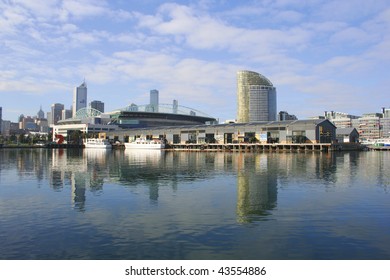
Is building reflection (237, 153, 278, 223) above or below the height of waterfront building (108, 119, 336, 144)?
below

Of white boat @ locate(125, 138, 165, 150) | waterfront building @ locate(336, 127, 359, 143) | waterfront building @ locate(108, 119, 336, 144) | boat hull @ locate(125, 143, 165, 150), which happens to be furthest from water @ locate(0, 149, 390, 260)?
waterfront building @ locate(336, 127, 359, 143)

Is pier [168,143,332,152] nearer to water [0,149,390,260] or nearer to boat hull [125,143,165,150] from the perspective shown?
boat hull [125,143,165,150]

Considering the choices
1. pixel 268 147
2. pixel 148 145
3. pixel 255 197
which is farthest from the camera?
pixel 148 145

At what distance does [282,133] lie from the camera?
424 feet

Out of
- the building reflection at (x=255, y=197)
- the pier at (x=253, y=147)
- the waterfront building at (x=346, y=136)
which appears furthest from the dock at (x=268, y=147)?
the building reflection at (x=255, y=197)

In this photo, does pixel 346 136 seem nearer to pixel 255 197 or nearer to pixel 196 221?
pixel 255 197

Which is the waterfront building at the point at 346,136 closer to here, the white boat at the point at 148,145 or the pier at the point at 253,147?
the pier at the point at 253,147

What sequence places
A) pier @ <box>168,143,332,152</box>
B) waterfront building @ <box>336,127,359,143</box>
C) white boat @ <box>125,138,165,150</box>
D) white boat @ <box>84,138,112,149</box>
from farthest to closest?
white boat @ <box>84,138,112,149</box>, waterfront building @ <box>336,127,359,143</box>, white boat @ <box>125,138,165,150</box>, pier @ <box>168,143,332,152</box>

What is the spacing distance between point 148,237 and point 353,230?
37.4 feet

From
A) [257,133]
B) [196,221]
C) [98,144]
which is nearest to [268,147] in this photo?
[257,133]

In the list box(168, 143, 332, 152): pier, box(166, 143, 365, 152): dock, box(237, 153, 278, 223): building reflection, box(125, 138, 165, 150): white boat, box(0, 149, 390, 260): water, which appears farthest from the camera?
box(125, 138, 165, 150): white boat
